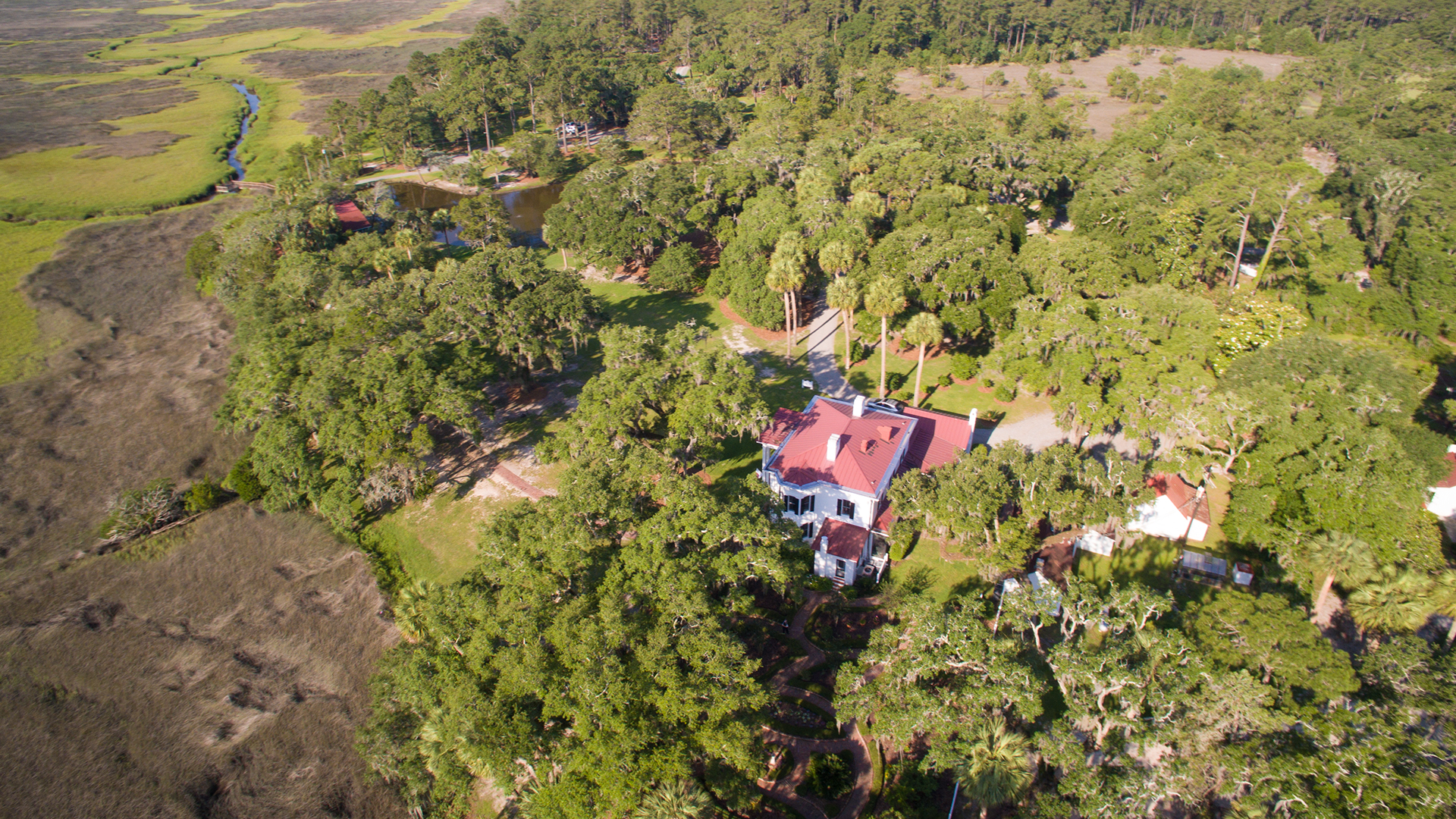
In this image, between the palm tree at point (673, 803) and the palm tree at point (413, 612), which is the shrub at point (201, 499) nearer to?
the palm tree at point (413, 612)

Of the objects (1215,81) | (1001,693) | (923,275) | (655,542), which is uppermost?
(1215,81)

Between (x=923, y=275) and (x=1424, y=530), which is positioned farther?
(x=923, y=275)

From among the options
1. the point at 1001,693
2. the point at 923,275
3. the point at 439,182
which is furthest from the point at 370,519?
the point at 439,182

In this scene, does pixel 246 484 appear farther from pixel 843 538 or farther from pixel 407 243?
pixel 843 538

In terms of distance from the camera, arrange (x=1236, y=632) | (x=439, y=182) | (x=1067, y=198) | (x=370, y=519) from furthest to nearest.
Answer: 1. (x=439, y=182)
2. (x=1067, y=198)
3. (x=370, y=519)
4. (x=1236, y=632)

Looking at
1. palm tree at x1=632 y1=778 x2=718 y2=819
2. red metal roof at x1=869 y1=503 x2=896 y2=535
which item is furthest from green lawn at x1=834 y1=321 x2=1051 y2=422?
palm tree at x1=632 y1=778 x2=718 y2=819

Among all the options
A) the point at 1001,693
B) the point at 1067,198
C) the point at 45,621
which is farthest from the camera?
the point at 1067,198

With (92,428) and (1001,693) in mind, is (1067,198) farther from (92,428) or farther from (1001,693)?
(92,428)
